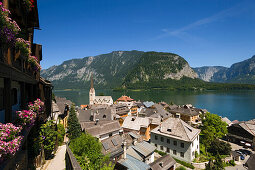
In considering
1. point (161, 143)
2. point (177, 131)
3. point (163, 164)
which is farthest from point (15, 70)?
point (161, 143)

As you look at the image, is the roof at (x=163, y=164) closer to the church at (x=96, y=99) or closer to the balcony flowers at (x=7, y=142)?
the balcony flowers at (x=7, y=142)

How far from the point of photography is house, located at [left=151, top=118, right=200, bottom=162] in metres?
27.8

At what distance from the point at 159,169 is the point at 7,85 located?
23.5 meters

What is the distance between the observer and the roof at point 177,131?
28.5m

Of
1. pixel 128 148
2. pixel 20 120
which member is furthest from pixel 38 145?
pixel 128 148

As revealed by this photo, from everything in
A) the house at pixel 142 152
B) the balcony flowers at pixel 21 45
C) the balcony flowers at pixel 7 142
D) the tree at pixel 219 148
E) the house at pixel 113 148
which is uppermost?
the balcony flowers at pixel 21 45

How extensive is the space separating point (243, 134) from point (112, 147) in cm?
3949

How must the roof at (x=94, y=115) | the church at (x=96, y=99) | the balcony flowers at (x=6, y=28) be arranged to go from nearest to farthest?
the balcony flowers at (x=6, y=28) → the roof at (x=94, y=115) → the church at (x=96, y=99)

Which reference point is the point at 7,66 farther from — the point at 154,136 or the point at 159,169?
the point at 154,136

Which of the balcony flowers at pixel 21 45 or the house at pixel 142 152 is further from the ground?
the balcony flowers at pixel 21 45

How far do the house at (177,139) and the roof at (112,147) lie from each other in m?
10.9

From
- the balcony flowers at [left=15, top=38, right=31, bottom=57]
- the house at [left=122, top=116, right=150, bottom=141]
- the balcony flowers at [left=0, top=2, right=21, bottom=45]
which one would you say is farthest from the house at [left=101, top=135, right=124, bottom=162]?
the balcony flowers at [left=0, top=2, right=21, bottom=45]

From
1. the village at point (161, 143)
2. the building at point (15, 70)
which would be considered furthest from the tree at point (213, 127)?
the building at point (15, 70)

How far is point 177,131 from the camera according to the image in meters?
29.9
